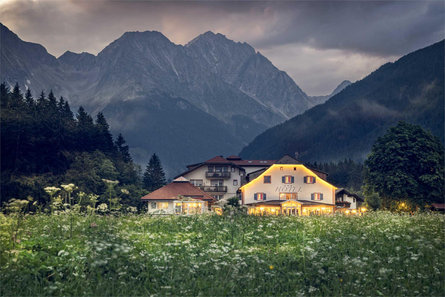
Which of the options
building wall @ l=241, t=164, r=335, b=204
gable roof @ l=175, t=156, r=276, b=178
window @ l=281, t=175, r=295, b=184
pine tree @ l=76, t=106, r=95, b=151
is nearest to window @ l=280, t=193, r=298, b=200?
building wall @ l=241, t=164, r=335, b=204

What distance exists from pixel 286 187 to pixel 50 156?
131 ft

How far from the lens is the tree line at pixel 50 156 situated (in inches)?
2685

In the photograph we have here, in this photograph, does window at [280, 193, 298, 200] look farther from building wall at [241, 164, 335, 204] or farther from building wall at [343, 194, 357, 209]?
building wall at [343, 194, 357, 209]

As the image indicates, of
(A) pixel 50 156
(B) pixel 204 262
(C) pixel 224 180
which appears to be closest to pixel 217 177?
(C) pixel 224 180

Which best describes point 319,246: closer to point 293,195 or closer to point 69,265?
point 69,265

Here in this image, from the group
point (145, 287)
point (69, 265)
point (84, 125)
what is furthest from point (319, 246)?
point (84, 125)

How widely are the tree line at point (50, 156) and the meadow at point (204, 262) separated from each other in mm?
45389

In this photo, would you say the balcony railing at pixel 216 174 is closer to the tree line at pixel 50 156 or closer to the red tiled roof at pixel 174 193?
the tree line at pixel 50 156

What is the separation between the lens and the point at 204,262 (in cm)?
1296

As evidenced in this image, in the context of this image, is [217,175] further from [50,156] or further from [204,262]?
[204,262]

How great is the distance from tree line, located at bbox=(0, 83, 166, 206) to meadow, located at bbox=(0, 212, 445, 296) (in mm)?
45389

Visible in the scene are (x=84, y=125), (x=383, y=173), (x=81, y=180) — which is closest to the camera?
(x=383, y=173)

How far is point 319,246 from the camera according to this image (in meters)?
15.1

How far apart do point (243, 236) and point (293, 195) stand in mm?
64246
